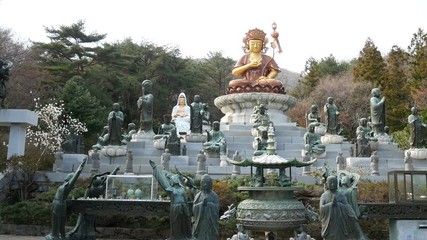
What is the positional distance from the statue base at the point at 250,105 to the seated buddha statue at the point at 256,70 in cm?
59

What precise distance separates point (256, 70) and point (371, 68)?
1519cm

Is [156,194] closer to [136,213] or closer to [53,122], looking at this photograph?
[136,213]

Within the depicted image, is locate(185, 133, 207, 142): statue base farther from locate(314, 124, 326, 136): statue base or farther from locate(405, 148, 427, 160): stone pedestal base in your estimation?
locate(405, 148, 427, 160): stone pedestal base

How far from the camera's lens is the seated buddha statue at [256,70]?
24.5 m

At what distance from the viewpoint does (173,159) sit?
17.8 m

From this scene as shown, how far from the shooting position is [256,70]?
25.7m

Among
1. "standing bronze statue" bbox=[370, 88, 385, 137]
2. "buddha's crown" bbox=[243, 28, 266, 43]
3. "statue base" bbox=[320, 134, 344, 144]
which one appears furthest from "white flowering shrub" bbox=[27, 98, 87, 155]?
"standing bronze statue" bbox=[370, 88, 385, 137]

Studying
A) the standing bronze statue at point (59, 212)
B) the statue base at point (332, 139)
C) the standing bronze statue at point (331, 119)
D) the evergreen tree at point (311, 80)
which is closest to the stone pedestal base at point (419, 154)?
the statue base at point (332, 139)

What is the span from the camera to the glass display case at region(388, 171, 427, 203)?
9.34m

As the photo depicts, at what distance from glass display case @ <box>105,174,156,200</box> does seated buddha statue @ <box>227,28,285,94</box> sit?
15.4 meters

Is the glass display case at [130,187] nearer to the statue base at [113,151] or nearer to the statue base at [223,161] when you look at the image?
the statue base at [223,161]

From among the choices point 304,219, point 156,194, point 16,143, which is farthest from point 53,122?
point 304,219

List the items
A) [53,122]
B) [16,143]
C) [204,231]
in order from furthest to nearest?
[53,122] → [16,143] → [204,231]

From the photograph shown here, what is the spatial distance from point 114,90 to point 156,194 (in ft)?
90.2
